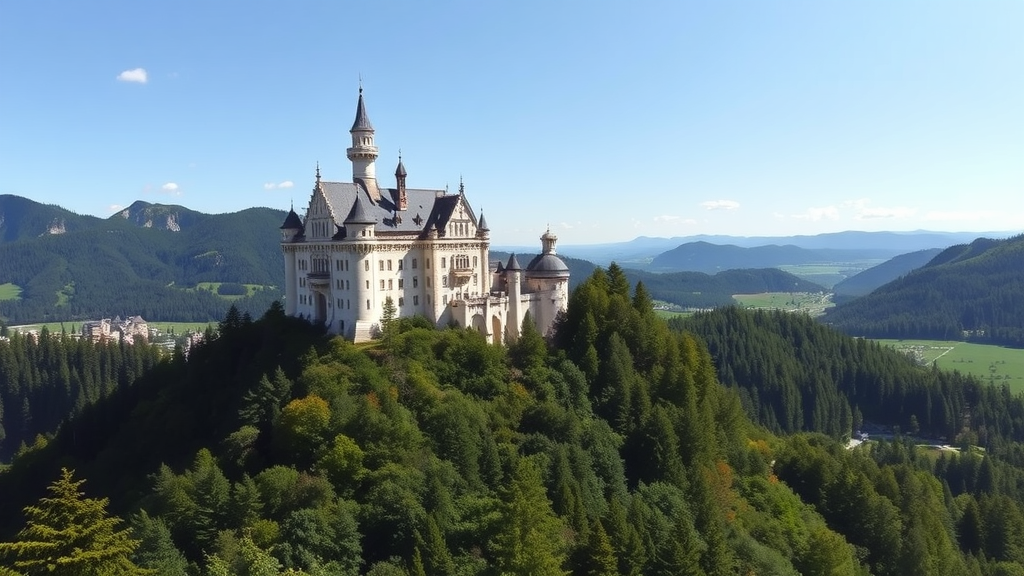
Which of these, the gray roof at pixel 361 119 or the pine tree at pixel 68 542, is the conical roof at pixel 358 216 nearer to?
the gray roof at pixel 361 119

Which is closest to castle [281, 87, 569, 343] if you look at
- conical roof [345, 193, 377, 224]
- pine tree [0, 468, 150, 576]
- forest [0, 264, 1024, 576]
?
conical roof [345, 193, 377, 224]

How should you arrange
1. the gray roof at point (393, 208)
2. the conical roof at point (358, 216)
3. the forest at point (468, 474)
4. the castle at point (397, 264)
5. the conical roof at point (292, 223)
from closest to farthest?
the forest at point (468, 474)
the conical roof at point (358, 216)
the castle at point (397, 264)
the gray roof at point (393, 208)
the conical roof at point (292, 223)

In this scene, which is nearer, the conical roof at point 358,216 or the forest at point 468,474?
the forest at point 468,474

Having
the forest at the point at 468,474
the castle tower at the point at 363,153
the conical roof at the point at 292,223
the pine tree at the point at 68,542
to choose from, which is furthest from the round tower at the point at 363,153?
the pine tree at the point at 68,542

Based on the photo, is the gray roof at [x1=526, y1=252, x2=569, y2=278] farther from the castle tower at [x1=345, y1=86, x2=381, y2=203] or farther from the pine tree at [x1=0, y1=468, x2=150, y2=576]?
the pine tree at [x1=0, y1=468, x2=150, y2=576]

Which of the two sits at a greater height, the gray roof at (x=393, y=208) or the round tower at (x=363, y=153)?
the round tower at (x=363, y=153)

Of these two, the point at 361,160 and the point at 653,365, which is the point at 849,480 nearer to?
the point at 653,365

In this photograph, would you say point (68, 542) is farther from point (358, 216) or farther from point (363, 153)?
point (363, 153)
